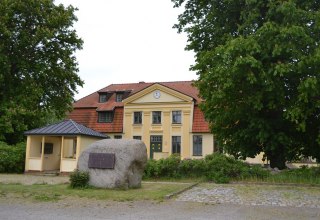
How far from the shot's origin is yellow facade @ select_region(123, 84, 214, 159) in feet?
133

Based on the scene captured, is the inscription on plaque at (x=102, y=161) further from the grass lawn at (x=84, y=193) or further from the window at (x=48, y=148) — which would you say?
the window at (x=48, y=148)

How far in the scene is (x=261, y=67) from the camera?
17.0m

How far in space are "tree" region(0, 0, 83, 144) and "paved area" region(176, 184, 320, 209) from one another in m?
16.2

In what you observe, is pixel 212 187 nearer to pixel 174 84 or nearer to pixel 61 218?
pixel 61 218

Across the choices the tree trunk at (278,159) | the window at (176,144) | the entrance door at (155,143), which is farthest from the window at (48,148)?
the window at (176,144)

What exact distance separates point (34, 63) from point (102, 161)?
17.1 metres

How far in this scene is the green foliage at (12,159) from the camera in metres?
23.1

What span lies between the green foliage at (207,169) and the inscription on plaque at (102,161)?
493 cm

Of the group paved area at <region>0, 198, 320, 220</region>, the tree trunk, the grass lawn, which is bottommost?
paved area at <region>0, 198, 320, 220</region>

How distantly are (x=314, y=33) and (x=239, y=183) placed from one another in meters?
7.43

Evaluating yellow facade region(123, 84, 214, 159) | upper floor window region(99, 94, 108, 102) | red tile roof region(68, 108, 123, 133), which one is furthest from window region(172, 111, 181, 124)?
upper floor window region(99, 94, 108, 102)

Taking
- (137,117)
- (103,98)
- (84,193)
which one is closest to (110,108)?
(103,98)

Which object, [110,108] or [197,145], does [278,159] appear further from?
[110,108]

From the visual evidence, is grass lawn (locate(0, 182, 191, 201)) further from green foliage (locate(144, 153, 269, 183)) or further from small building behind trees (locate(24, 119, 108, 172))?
small building behind trees (locate(24, 119, 108, 172))
